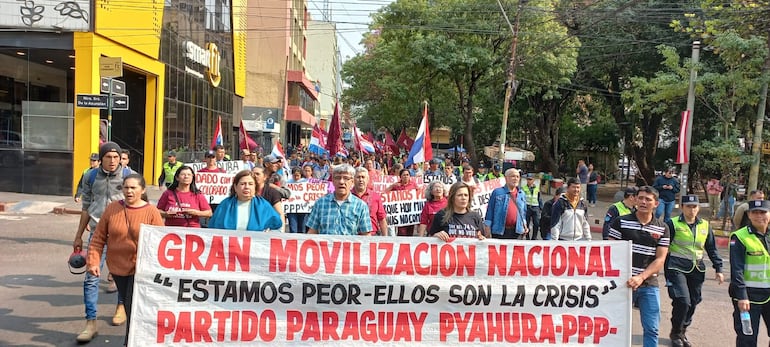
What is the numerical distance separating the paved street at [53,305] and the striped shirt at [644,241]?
1241mm

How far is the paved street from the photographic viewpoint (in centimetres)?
543

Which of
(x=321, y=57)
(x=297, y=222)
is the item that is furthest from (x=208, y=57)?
(x=321, y=57)

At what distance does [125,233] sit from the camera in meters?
4.70

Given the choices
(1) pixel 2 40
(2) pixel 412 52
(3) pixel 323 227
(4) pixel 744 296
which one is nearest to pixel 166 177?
(3) pixel 323 227

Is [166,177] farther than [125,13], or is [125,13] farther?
[125,13]

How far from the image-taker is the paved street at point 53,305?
17.8 ft

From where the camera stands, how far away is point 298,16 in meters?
51.2

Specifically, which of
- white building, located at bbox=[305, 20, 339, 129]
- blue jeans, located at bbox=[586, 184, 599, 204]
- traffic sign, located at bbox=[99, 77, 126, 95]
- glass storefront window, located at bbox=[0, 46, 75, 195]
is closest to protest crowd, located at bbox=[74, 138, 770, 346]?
traffic sign, located at bbox=[99, 77, 126, 95]

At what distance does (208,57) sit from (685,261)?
23.2m

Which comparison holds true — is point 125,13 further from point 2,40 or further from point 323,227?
point 323,227

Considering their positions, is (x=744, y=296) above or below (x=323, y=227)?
below

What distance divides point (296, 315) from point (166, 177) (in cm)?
771

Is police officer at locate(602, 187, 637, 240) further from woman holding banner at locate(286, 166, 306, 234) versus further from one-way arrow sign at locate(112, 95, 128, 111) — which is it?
one-way arrow sign at locate(112, 95, 128, 111)

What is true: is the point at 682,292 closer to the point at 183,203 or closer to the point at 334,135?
the point at 183,203
